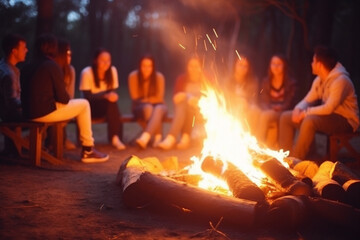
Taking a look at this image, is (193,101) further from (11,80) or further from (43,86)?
(11,80)

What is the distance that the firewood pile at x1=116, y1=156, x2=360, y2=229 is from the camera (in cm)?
382

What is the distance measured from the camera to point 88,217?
4086 millimetres

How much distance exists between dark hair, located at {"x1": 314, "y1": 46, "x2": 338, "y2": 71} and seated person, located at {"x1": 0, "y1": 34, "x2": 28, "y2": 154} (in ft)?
15.1

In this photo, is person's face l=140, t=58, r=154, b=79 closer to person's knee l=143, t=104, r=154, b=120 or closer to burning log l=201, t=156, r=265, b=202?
person's knee l=143, t=104, r=154, b=120

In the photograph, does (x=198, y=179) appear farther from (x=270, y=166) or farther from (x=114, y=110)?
A: (x=114, y=110)

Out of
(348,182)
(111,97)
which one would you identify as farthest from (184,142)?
(348,182)

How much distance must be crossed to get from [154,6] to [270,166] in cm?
1985

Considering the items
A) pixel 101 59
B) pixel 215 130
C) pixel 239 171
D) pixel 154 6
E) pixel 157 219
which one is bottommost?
pixel 157 219

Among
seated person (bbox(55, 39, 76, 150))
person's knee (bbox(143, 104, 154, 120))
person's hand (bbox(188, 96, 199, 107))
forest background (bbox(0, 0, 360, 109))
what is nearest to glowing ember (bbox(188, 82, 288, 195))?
forest background (bbox(0, 0, 360, 109))

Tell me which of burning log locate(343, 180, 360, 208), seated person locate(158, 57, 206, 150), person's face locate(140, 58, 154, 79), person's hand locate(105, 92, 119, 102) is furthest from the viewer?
person's face locate(140, 58, 154, 79)

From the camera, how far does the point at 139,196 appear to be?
4.38 meters

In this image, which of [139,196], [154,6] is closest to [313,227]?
[139,196]

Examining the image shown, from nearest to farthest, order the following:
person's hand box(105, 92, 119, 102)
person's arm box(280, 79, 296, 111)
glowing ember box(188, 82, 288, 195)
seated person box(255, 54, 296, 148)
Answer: glowing ember box(188, 82, 288, 195) → seated person box(255, 54, 296, 148) → person's arm box(280, 79, 296, 111) → person's hand box(105, 92, 119, 102)

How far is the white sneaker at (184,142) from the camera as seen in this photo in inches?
323
